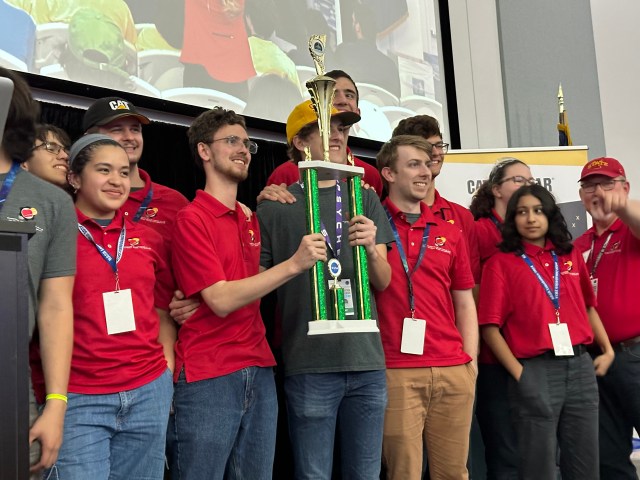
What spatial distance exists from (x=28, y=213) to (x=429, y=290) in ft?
5.69

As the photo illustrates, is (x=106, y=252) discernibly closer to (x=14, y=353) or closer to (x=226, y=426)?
(x=226, y=426)

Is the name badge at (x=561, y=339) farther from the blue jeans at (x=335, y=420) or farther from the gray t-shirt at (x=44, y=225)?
the gray t-shirt at (x=44, y=225)

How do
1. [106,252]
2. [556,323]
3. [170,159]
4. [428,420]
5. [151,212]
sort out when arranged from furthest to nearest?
[170,159], [556,323], [428,420], [151,212], [106,252]

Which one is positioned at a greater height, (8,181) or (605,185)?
(605,185)

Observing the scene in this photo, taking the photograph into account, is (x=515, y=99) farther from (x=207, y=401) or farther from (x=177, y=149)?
(x=207, y=401)

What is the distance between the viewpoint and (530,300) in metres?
3.47

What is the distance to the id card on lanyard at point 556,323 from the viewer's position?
3324mm

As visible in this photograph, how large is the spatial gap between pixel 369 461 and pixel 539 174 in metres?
2.86

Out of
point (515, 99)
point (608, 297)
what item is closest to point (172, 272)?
point (608, 297)

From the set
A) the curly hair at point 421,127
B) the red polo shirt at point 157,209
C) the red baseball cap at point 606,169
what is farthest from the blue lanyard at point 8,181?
the red baseball cap at point 606,169

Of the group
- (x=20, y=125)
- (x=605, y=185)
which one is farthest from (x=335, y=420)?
(x=605, y=185)

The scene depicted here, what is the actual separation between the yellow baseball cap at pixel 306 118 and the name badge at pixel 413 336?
84cm

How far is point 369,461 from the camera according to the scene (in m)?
2.69

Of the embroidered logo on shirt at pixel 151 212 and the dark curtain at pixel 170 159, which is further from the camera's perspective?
the dark curtain at pixel 170 159
